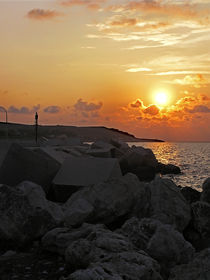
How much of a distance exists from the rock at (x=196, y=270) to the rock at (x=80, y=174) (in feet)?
15.3

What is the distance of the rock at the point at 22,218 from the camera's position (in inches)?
237

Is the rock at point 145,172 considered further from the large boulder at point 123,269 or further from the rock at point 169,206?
the large boulder at point 123,269

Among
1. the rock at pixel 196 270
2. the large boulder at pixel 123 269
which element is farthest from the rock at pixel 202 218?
the large boulder at pixel 123 269

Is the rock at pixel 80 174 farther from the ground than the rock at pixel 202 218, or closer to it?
farther from the ground

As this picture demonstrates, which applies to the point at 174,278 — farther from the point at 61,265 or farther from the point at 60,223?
the point at 60,223

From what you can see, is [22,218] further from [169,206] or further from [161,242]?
[169,206]

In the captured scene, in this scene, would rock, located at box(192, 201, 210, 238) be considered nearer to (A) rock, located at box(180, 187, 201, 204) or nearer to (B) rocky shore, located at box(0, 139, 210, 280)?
(B) rocky shore, located at box(0, 139, 210, 280)

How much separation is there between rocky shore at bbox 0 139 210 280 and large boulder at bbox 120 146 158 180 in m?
13.1

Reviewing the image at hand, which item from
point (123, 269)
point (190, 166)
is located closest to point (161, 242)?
point (123, 269)

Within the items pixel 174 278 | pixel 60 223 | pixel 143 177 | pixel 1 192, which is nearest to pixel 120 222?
pixel 60 223

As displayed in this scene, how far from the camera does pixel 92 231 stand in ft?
17.8

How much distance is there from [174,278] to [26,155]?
588 cm

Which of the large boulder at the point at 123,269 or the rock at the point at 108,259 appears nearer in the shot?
the large boulder at the point at 123,269

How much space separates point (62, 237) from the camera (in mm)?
5586
